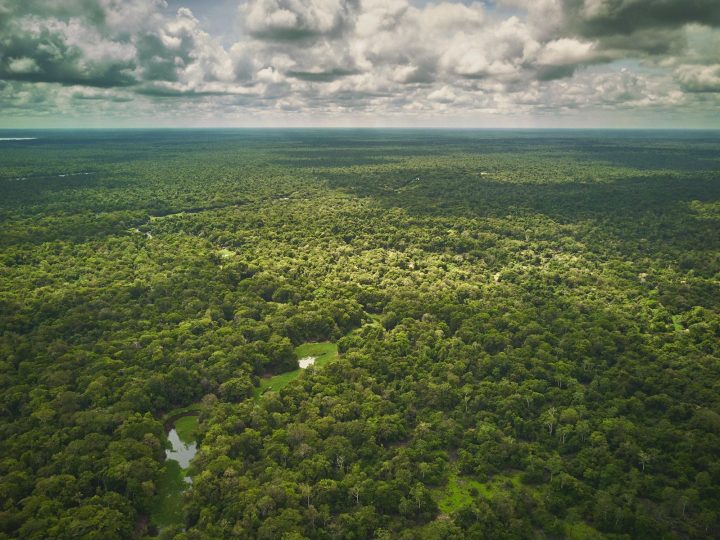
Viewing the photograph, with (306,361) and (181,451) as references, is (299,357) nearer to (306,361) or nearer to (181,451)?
(306,361)

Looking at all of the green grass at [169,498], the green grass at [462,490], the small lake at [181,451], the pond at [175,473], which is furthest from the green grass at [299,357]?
the green grass at [462,490]

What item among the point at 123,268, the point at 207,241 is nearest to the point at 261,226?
the point at 207,241

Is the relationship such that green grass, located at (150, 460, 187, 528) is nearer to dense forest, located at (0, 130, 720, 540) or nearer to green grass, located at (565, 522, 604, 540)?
dense forest, located at (0, 130, 720, 540)

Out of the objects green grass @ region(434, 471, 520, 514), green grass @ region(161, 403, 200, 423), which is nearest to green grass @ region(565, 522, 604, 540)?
green grass @ region(434, 471, 520, 514)

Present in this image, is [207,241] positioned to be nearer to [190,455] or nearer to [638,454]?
[190,455]

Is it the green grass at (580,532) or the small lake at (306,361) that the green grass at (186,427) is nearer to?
the small lake at (306,361)
